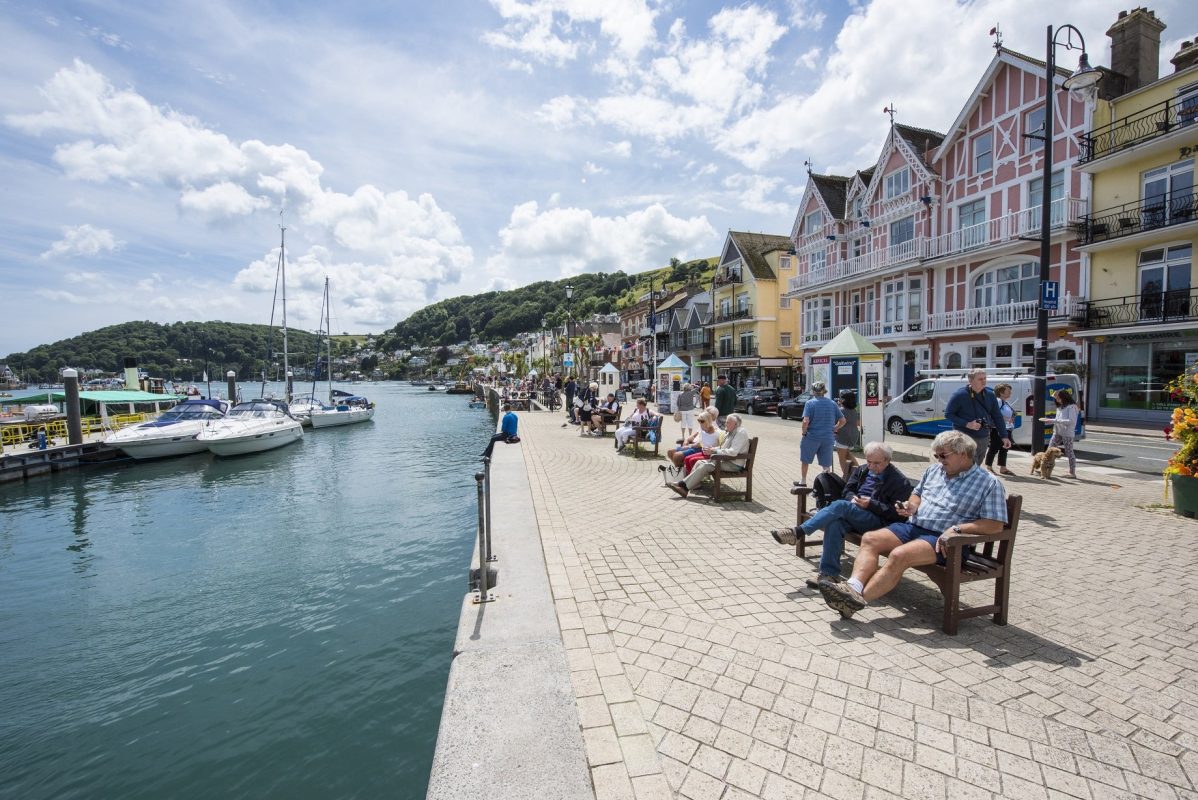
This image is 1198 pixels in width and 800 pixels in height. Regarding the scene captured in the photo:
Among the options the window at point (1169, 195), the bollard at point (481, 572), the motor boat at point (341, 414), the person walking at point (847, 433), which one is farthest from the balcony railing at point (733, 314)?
the bollard at point (481, 572)

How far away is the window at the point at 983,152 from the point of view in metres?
24.3

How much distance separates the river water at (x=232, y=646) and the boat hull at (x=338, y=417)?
21540 millimetres

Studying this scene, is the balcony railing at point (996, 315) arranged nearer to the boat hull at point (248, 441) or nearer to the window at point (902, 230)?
the window at point (902, 230)

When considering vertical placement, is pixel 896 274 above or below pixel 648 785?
above

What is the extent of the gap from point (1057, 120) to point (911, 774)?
94.0 feet

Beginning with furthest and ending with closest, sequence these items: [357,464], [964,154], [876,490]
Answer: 1. [964,154]
2. [357,464]
3. [876,490]

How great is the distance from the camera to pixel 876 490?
4.77m


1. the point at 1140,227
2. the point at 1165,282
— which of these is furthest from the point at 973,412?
the point at 1165,282

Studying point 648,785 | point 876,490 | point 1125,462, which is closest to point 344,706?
point 648,785

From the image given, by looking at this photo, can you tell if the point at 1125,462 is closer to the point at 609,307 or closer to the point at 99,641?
the point at 99,641

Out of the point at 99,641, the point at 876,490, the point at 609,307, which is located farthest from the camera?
the point at 609,307

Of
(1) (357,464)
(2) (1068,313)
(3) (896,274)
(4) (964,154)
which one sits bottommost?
(1) (357,464)

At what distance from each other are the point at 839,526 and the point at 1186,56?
28.0m

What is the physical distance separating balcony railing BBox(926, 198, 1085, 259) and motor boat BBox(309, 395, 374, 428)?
3509cm
